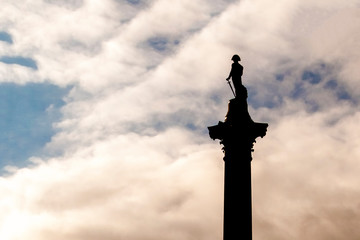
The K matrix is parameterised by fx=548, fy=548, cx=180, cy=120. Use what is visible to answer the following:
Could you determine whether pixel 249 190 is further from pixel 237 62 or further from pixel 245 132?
pixel 237 62

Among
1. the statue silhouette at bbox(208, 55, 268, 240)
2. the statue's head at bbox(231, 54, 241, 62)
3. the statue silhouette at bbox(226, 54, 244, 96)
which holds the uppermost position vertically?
the statue's head at bbox(231, 54, 241, 62)

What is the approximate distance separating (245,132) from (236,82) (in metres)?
2.85

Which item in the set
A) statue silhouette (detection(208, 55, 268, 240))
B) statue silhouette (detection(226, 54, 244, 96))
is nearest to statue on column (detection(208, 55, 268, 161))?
statue silhouette (detection(208, 55, 268, 240))

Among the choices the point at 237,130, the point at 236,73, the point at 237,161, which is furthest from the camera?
the point at 236,73

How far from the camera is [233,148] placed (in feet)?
72.8

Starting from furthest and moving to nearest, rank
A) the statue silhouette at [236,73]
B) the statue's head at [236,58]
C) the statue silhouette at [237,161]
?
the statue's head at [236,58] → the statue silhouette at [236,73] → the statue silhouette at [237,161]

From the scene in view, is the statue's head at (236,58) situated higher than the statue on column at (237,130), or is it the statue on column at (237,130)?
the statue's head at (236,58)

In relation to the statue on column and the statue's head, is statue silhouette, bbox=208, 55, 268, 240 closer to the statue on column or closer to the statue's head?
the statue on column

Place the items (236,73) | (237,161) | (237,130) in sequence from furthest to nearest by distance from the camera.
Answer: (236,73)
(237,130)
(237,161)

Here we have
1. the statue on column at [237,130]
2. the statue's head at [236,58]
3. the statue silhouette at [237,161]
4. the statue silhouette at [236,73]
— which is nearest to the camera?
the statue silhouette at [237,161]

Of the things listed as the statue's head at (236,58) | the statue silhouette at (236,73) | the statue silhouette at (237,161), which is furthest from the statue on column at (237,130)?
the statue's head at (236,58)

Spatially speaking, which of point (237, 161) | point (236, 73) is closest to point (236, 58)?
point (236, 73)

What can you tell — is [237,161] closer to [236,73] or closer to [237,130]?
[237,130]

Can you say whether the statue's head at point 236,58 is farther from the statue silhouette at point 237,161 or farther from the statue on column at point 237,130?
the statue on column at point 237,130
